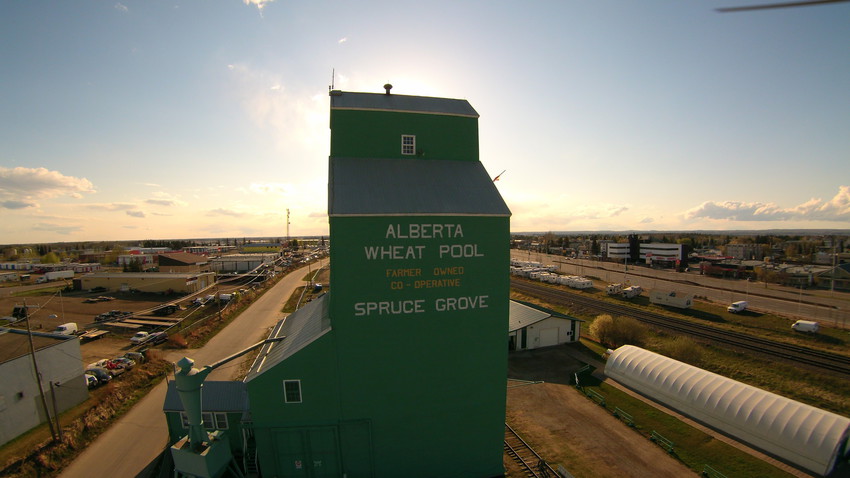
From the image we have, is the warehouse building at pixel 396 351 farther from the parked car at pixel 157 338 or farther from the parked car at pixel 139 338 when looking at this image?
the parked car at pixel 139 338

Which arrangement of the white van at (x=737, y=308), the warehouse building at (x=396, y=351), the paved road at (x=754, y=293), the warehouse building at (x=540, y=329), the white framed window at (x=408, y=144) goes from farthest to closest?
the paved road at (x=754, y=293) → the white van at (x=737, y=308) → the warehouse building at (x=540, y=329) → the white framed window at (x=408, y=144) → the warehouse building at (x=396, y=351)

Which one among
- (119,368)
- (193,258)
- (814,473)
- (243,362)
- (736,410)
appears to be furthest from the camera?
(193,258)

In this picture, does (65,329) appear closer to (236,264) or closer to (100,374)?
(100,374)

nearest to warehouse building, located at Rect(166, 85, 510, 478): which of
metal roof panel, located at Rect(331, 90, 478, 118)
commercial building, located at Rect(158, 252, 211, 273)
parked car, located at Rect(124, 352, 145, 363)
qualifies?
metal roof panel, located at Rect(331, 90, 478, 118)

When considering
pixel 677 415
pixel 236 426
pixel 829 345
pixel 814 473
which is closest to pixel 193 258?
pixel 236 426

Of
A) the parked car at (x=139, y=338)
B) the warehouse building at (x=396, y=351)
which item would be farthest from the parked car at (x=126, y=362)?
the warehouse building at (x=396, y=351)

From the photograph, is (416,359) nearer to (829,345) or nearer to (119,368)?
(119,368)
